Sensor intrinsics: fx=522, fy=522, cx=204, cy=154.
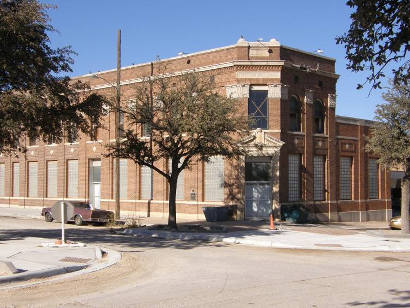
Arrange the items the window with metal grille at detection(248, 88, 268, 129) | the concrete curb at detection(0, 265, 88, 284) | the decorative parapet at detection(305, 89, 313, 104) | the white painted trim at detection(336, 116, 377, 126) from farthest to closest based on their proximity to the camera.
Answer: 1. the white painted trim at detection(336, 116, 377, 126)
2. the decorative parapet at detection(305, 89, 313, 104)
3. the window with metal grille at detection(248, 88, 268, 129)
4. the concrete curb at detection(0, 265, 88, 284)

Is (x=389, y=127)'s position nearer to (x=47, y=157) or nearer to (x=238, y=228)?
(x=238, y=228)

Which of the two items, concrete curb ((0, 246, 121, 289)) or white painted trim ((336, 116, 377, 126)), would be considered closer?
concrete curb ((0, 246, 121, 289))

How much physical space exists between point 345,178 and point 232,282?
25.6 m

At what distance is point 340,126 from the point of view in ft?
114

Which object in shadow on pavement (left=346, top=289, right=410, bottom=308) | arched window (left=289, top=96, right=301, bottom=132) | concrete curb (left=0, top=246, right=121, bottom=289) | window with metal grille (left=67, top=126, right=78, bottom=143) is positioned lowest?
shadow on pavement (left=346, top=289, right=410, bottom=308)

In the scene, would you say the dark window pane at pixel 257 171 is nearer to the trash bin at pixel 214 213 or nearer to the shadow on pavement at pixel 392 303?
the trash bin at pixel 214 213

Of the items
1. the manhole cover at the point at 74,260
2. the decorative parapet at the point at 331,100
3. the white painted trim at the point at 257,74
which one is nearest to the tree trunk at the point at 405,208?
the white painted trim at the point at 257,74

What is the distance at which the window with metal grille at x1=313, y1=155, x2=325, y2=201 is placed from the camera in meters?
32.3

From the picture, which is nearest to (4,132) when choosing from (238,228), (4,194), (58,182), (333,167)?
(238,228)

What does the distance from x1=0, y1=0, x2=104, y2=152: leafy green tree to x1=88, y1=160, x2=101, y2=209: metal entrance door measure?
62.2 ft

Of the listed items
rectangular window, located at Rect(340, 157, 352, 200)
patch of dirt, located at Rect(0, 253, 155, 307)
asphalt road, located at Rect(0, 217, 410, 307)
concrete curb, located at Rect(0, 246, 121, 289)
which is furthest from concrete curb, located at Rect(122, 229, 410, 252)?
rectangular window, located at Rect(340, 157, 352, 200)

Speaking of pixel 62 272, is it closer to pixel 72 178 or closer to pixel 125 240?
pixel 125 240

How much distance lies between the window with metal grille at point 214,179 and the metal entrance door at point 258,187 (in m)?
1.67

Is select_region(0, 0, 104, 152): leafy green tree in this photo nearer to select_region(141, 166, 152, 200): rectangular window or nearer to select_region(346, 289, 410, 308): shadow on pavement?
select_region(346, 289, 410, 308): shadow on pavement
